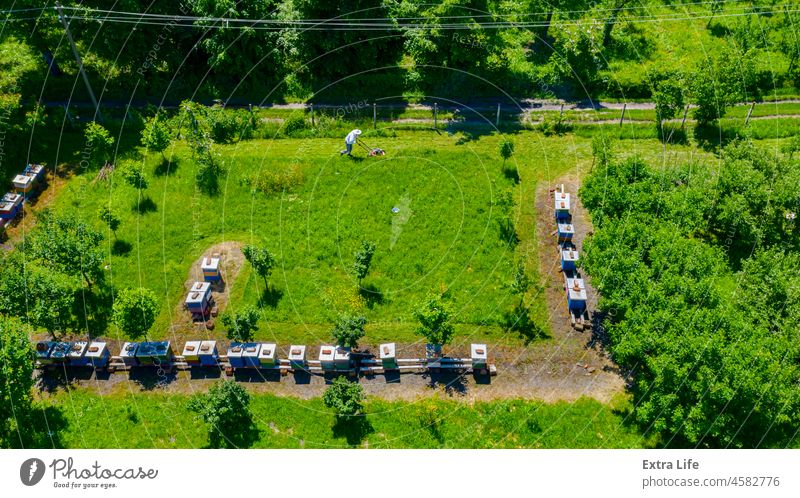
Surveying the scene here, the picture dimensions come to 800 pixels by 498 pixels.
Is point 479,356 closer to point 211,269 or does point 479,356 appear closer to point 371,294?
point 371,294

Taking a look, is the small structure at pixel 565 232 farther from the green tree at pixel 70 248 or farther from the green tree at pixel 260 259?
the green tree at pixel 70 248

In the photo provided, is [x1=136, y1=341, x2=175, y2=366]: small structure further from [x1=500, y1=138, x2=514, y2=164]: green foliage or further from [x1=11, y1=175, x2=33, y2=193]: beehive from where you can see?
[x1=500, y1=138, x2=514, y2=164]: green foliage

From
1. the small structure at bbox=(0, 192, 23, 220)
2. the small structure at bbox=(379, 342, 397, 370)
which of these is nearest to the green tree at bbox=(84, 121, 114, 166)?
the small structure at bbox=(0, 192, 23, 220)

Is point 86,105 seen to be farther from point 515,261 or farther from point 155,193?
point 515,261

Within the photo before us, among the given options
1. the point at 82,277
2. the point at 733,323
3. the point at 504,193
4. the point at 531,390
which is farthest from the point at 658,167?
the point at 82,277

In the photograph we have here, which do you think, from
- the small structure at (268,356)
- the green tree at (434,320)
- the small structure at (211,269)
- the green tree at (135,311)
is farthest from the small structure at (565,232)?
the green tree at (135,311)

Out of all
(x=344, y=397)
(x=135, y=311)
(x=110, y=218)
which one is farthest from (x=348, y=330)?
(x=110, y=218)
